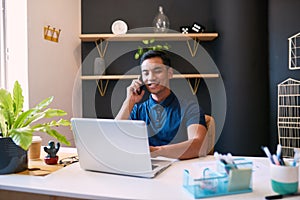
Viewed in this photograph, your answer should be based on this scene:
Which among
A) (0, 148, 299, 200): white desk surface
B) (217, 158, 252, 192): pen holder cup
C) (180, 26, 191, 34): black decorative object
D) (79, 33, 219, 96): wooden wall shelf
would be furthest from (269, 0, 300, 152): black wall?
(217, 158, 252, 192): pen holder cup

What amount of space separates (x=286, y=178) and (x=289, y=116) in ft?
6.92

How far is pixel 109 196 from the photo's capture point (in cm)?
103

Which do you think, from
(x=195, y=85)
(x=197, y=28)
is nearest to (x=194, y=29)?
(x=197, y=28)

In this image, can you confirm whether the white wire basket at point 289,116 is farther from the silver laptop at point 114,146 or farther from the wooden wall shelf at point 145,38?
the silver laptop at point 114,146

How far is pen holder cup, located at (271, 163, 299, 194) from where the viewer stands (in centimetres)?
100

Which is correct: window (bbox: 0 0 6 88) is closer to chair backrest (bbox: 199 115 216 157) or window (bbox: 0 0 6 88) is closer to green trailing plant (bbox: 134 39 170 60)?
green trailing plant (bbox: 134 39 170 60)

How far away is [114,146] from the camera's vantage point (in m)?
1.21

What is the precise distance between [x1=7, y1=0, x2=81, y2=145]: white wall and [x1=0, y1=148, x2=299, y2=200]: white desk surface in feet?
4.60

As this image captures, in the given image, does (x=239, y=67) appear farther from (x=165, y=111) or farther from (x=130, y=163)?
(x=130, y=163)

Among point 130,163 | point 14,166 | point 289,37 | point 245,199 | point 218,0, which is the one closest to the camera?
point 245,199

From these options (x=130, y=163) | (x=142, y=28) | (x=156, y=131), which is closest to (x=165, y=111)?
(x=156, y=131)

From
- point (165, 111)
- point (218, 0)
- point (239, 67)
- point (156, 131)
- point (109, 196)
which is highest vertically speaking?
point (218, 0)

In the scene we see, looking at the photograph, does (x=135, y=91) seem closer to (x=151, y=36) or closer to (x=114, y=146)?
(x=114, y=146)

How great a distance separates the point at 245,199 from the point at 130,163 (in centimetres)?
47
